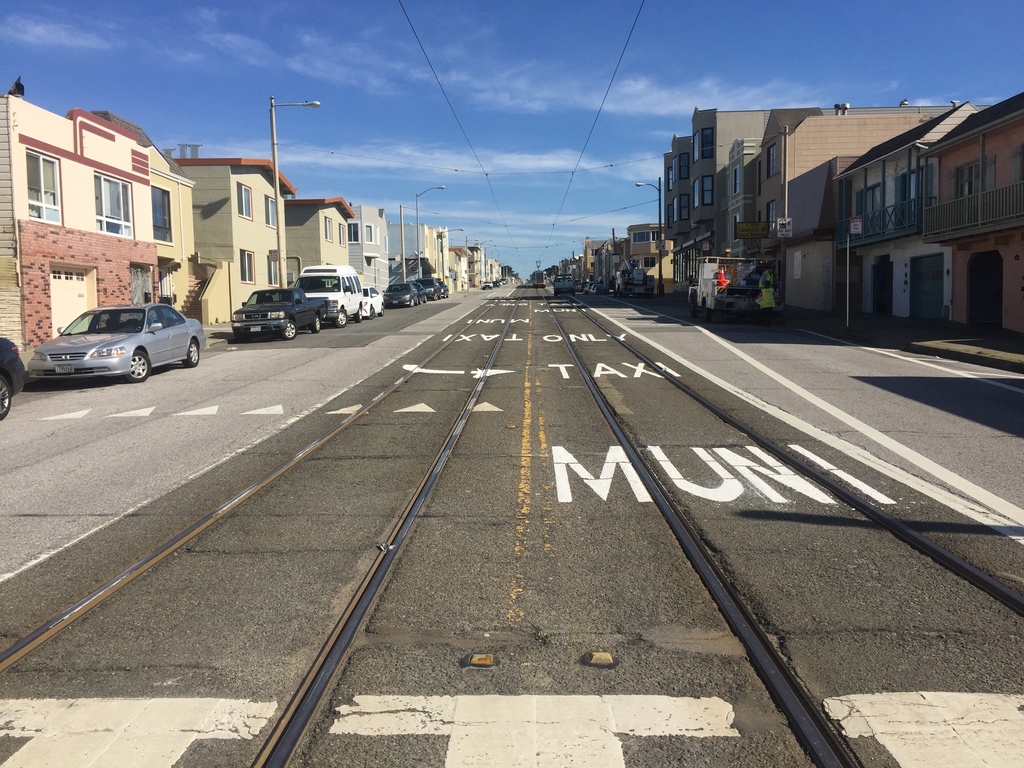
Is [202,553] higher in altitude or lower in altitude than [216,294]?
lower

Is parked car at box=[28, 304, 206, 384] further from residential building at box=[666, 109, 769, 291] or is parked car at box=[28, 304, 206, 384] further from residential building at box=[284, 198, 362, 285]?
residential building at box=[666, 109, 769, 291]

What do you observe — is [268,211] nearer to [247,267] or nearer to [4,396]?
[247,267]

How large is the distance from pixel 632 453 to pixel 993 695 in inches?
215

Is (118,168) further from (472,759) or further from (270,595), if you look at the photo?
(472,759)

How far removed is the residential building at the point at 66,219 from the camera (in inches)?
816

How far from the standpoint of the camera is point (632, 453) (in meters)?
9.27

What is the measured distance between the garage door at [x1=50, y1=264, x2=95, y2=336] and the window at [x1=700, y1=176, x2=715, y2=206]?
146 ft

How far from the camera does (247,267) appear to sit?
1512 inches

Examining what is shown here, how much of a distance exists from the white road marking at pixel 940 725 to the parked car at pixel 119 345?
14.7m

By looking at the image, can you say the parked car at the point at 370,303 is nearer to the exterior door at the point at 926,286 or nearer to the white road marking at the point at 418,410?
the exterior door at the point at 926,286

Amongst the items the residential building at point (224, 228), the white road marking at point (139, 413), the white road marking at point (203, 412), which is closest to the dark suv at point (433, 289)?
the residential building at point (224, 228)

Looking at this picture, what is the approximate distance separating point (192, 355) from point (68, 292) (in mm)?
7148

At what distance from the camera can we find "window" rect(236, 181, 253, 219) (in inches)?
1457

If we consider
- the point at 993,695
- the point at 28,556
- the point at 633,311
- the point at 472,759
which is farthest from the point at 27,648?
the point at 633,311
